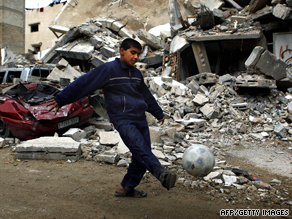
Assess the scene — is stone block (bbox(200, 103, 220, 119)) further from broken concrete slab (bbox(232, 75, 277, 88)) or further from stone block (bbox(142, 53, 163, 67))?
stone block (bbox(142, 53, 163, 67))

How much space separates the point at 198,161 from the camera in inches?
104

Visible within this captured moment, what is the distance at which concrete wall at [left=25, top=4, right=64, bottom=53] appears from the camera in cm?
2641

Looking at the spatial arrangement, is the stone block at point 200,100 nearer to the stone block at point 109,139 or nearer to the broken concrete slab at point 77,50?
the stone block at point 109,139

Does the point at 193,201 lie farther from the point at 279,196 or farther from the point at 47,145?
the point at 47,145

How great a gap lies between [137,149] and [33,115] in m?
3.25

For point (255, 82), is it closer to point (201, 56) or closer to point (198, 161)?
point (201, 56)

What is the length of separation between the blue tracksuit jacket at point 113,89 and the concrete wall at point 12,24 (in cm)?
Answer: 2671

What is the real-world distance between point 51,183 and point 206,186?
2.18 m

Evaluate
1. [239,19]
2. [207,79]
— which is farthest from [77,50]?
[239,19]

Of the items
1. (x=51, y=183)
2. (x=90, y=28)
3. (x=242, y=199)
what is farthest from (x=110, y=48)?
(x=242, y=199)

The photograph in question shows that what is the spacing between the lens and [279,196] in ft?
9.11

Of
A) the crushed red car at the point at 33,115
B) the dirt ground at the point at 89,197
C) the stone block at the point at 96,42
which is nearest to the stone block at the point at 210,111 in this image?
the dirt ground at the point at 89,197

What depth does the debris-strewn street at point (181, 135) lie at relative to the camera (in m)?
2.57

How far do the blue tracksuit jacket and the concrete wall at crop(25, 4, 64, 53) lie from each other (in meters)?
26.8
